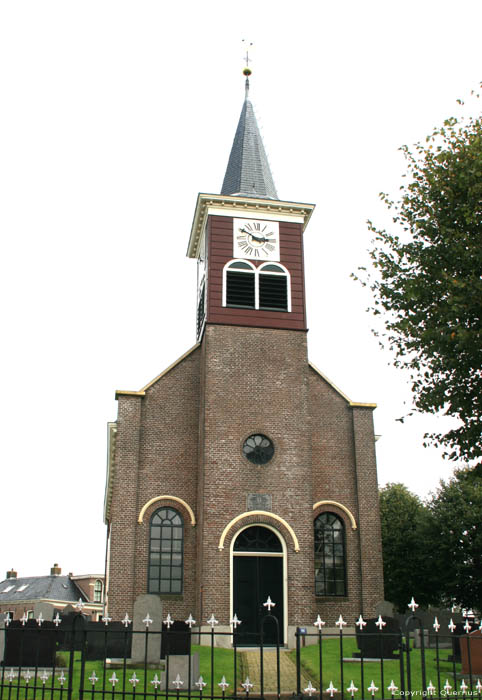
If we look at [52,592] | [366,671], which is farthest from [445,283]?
[52,592]

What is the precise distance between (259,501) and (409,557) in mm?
16551

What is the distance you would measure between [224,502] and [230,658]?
549 cm

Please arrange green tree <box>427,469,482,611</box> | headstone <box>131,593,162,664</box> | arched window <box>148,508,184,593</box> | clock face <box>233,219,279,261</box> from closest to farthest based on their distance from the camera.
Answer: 1. headstone <box>131,593,162,664</box>
2. arched window <box>148,508,184,593</box>
3. clock face <box>233,219,279,261</box>
4. green tree <box>427,469,482,611</box>

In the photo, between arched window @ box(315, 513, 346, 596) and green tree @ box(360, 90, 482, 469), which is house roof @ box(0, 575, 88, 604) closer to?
arched window @ box(315, 513, 346, 596)

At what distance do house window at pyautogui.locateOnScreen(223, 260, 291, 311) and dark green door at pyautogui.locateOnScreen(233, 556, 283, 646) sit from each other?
28.6 feet

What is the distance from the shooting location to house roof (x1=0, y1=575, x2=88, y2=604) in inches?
2538

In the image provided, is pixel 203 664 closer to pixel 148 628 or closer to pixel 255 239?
pixel 148 628

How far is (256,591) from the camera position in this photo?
21281 millimetres

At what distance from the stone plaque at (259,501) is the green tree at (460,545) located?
12670 millimetres

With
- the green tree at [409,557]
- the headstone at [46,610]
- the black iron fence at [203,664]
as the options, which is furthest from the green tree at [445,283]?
the green tree at [409,557]

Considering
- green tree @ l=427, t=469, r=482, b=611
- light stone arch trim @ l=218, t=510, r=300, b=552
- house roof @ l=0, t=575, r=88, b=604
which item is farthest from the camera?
house roof @ l=0, t=575, r=88, b=604

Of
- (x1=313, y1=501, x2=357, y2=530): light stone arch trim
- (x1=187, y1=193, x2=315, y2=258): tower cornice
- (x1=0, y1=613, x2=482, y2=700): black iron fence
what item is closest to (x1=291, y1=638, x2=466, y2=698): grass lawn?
(x1=0, y1=613, x2=482, y2=700): black iron fence

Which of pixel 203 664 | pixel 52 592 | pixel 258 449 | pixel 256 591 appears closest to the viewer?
pixel 203 664

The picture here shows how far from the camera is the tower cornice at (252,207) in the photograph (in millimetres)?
25656
